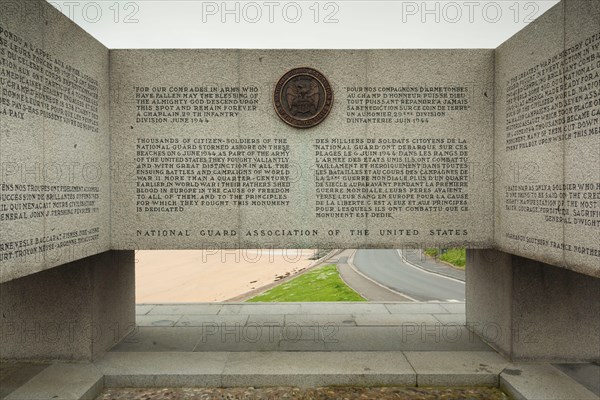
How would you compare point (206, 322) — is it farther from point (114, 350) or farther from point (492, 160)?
point (492, 160)

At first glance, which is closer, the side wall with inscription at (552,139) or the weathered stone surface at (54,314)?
the side wall with inscription at (552,139)

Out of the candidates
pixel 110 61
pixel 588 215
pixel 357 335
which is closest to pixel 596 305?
pixel 588 215

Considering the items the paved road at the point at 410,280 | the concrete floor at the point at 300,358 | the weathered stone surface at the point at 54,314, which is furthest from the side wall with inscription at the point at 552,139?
the paved road at the point at 410,280

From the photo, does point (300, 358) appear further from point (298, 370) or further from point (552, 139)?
point (552, 139)

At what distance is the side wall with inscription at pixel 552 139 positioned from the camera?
17.8 ft

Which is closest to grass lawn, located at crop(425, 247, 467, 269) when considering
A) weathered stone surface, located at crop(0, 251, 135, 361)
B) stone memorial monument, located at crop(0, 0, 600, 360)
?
stone memorial monument, located at crop(0, 0, 600, 360)

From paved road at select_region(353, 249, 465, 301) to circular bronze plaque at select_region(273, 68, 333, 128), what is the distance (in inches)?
526

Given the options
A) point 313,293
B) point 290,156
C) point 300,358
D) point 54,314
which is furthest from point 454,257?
point 54,314

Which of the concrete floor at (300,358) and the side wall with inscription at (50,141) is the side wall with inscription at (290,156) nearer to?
the side wall with inscription at (50,141)

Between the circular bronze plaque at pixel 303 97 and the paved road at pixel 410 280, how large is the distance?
13.4 metres

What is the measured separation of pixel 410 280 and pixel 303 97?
65.2 ft

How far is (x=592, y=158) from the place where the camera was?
538 centimetres

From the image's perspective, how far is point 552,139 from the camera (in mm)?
6164

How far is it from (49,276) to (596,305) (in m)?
11.6
